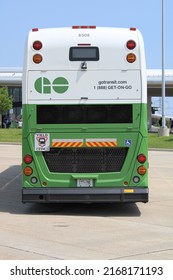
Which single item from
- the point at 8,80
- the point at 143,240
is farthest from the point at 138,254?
the point at 8,80

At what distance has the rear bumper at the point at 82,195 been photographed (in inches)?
469

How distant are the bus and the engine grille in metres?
0.02

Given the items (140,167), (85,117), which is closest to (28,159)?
(85,117)

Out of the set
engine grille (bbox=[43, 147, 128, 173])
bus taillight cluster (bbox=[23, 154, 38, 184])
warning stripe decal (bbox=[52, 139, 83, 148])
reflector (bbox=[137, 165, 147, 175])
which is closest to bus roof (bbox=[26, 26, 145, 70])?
warning stripe decal (bbox=[52, 139, 83, 148])

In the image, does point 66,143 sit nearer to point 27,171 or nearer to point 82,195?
point 27,171

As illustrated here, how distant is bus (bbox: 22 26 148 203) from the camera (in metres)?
12.0

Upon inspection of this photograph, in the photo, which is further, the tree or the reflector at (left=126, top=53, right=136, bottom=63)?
the tree

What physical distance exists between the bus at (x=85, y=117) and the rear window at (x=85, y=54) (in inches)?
0.8

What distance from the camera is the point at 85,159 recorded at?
1210 cm

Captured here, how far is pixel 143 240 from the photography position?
9.64 metres

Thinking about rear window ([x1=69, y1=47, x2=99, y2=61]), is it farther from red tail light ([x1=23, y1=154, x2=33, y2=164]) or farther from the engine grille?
red tail light ([x1=23, y1=154, x2=33, y2=164])
